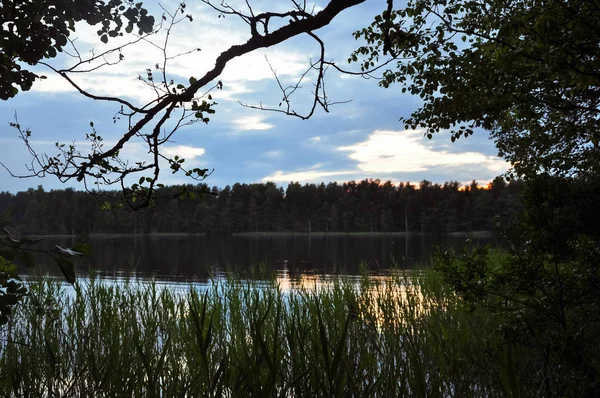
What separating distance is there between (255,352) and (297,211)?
12872 cm

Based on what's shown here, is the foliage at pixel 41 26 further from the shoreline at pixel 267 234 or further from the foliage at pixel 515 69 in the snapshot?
the shoreline at pixel 267 234

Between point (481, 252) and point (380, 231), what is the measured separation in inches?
4819

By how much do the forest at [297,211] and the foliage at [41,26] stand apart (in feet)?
344

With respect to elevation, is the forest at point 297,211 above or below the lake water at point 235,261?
above

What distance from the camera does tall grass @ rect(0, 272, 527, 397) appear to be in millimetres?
2848

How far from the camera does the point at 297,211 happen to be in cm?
13100

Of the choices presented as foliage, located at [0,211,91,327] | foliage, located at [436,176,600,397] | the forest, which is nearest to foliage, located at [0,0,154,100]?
foliage, located at [0,211,91,327]

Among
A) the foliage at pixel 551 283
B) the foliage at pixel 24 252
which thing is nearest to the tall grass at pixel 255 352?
the foliage at pixel 24 252

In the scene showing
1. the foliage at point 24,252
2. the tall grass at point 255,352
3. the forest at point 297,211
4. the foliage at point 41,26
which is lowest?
the tall grass at point 255,352

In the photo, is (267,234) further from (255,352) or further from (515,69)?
(255,352)

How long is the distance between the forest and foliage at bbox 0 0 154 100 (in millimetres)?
104838

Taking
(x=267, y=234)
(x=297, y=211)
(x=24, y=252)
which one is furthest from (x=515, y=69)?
(x=297, y=211)

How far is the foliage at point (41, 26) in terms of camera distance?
355 centimetres

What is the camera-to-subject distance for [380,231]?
126500mm
